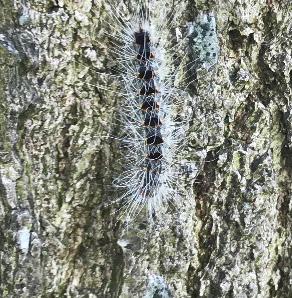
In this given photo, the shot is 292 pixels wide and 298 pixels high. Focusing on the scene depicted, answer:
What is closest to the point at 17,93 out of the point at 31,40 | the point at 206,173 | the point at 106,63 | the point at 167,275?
the point at 31,40

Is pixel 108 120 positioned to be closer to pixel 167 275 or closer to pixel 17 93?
pixel 17 93

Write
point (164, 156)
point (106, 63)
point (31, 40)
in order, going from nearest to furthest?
point (31, 40), point (106, 63), point (164, 156)

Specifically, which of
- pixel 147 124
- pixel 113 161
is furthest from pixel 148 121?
pixel 113 161

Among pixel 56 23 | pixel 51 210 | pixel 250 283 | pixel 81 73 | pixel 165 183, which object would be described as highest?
pixel 56 23

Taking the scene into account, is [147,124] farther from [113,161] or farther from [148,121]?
[113,161]

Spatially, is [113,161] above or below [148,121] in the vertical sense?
below
